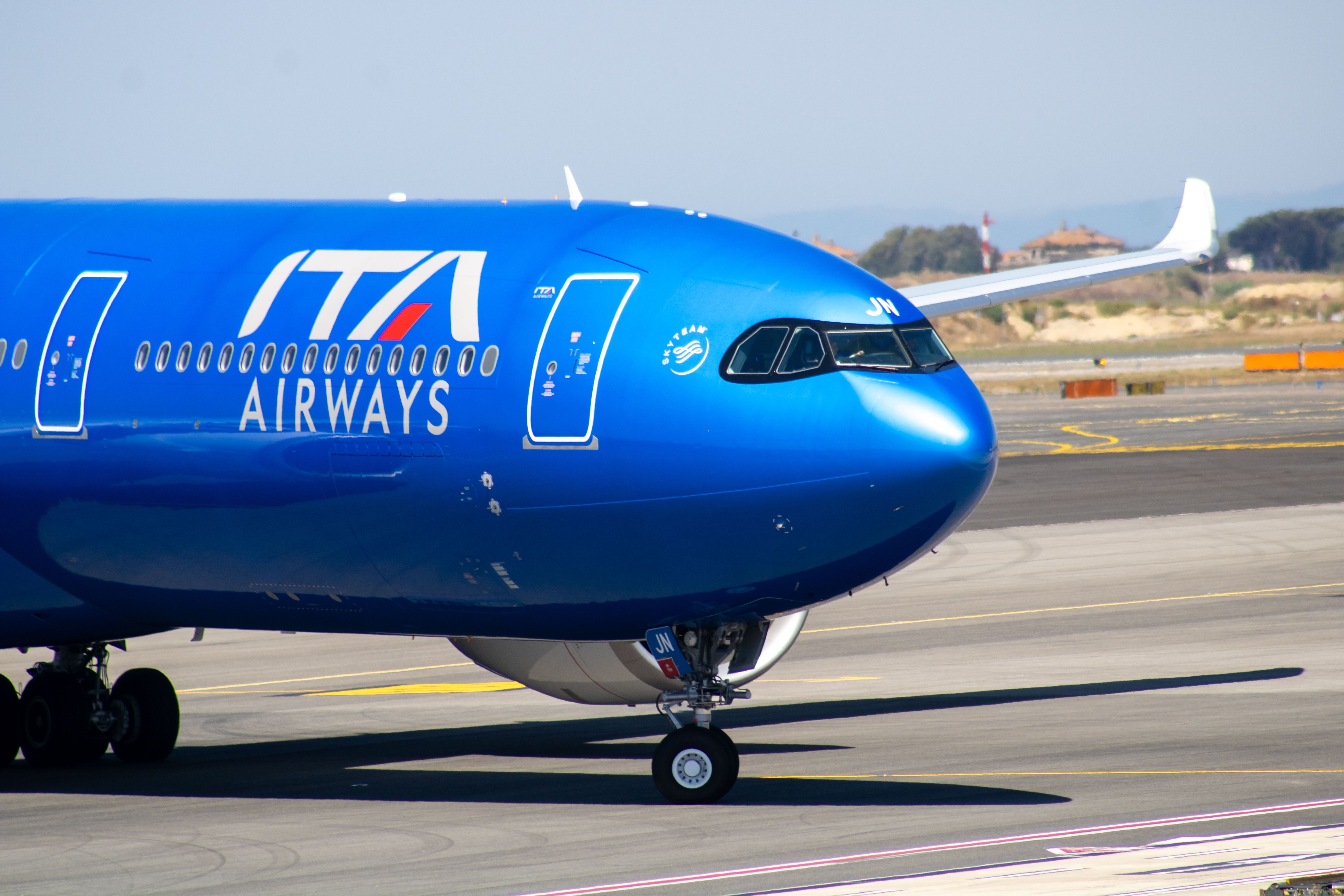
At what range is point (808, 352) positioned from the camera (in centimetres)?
1773

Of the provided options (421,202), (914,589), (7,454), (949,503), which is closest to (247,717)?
(7,454)

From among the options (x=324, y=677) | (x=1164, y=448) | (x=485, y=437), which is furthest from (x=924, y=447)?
(x=1164, y=448)

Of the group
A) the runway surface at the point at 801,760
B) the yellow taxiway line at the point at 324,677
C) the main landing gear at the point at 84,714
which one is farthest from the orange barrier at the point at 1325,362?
the main landing gear at the point at 84,714

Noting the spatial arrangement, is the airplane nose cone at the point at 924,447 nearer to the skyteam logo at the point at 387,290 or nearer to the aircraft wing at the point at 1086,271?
the skyteam logo at the point at 387,290

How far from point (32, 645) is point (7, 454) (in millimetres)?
A: 2385

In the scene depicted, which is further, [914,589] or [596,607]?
[914,589]

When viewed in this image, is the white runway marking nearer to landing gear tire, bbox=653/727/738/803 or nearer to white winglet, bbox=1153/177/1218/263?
landing gear tire, bbox=653/727/738/803

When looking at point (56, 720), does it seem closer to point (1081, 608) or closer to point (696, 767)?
point (696, 767)

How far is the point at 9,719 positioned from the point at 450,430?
322 inches

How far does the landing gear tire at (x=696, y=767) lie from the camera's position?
1844cm

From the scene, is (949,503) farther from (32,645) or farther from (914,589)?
(914,589)

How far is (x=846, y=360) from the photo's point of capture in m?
17.7

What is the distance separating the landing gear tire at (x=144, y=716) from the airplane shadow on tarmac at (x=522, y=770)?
0.72ft

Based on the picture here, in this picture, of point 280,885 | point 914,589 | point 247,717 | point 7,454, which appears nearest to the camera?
point 280,885
